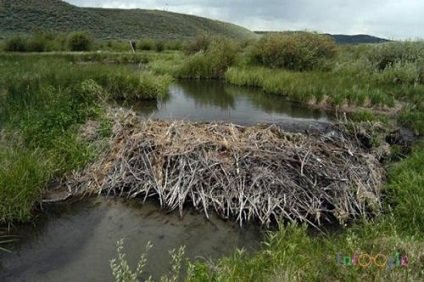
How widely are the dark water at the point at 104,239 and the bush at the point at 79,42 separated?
36.6 metres

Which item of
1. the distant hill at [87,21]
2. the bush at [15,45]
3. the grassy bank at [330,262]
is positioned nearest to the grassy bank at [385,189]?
the grassy bank at [330,262]

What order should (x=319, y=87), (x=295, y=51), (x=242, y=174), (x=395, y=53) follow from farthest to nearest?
(x=295, y=51), (x=395, y=53), (x=319, y=87), (x=242, y=174)

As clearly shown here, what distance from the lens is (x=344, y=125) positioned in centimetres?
1064

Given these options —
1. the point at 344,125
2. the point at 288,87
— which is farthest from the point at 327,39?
the point at 344,125

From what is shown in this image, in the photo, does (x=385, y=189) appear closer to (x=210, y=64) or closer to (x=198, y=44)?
(x=210, y=64)

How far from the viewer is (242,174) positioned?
766cm

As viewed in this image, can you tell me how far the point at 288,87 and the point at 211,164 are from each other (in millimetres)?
11017

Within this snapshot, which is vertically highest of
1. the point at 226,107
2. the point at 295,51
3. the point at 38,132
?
the point at 295,51

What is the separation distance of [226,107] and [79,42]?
30.6m

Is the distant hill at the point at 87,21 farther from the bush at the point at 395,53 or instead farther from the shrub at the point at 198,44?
the bush at the point at 395,53

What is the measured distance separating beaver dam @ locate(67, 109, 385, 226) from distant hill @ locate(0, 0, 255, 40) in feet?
173

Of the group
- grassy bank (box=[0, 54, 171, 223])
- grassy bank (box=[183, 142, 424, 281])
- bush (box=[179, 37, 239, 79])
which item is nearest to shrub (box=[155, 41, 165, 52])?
bush (box=[179, 37, 239, 79])

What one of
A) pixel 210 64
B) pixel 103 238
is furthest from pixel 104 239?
pixel 210 64

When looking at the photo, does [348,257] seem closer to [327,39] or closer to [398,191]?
[398,191]
